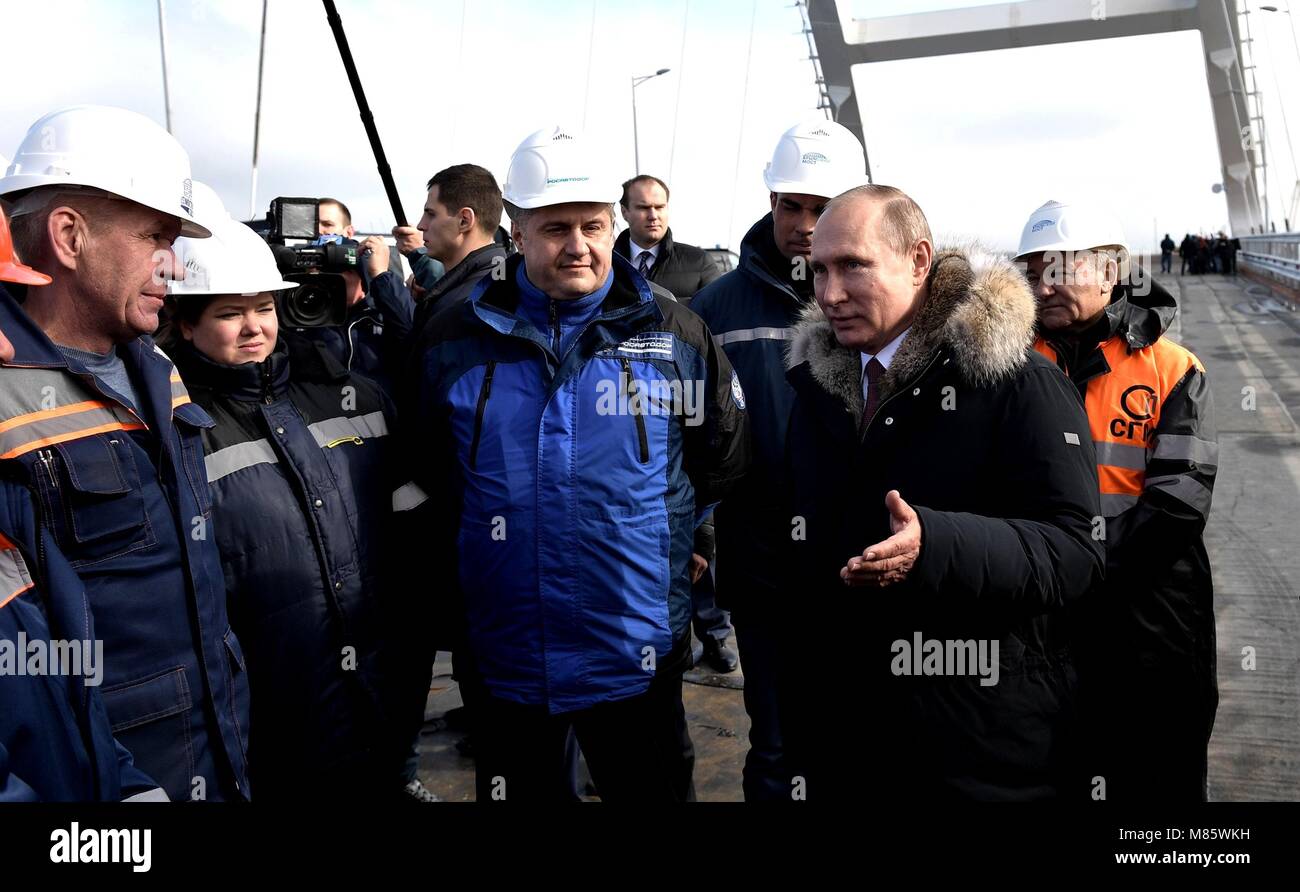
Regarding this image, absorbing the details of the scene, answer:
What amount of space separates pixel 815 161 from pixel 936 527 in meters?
1.66

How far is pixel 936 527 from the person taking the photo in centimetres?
172

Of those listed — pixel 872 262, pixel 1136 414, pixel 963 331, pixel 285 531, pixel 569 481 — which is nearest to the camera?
pixel 963 331

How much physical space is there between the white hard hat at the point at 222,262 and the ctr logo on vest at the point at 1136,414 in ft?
7.01

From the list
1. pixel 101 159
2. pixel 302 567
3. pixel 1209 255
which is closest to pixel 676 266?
pixel 302 567

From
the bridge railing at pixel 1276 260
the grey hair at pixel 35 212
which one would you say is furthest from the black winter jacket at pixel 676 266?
the bridge railing at pixel 1276 260

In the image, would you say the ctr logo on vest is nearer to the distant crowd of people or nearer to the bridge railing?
the bridge railing

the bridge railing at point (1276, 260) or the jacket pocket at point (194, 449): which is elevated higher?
the bridge railing at point (1276, 260)

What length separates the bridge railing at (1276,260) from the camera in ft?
55.5

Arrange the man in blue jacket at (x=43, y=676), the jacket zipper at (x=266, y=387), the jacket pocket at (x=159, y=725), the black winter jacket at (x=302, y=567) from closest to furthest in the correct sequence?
1. the man in blue jacket at (x=43, y=676)
2. the jacket pocket at (x=159, y=725)
3. the black winter jacket at (x=302, y=567)
4. the jacket zipper at (x=266, y=387)

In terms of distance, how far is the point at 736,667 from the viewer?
440cm

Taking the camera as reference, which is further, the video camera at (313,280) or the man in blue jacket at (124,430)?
the video camera at (313,280)

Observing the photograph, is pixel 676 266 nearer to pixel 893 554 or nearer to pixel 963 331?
pixel 963 331

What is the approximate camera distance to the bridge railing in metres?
16.9

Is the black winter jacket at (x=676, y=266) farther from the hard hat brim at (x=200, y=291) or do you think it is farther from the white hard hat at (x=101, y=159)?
the white hard hat at (x=101, y=159)
